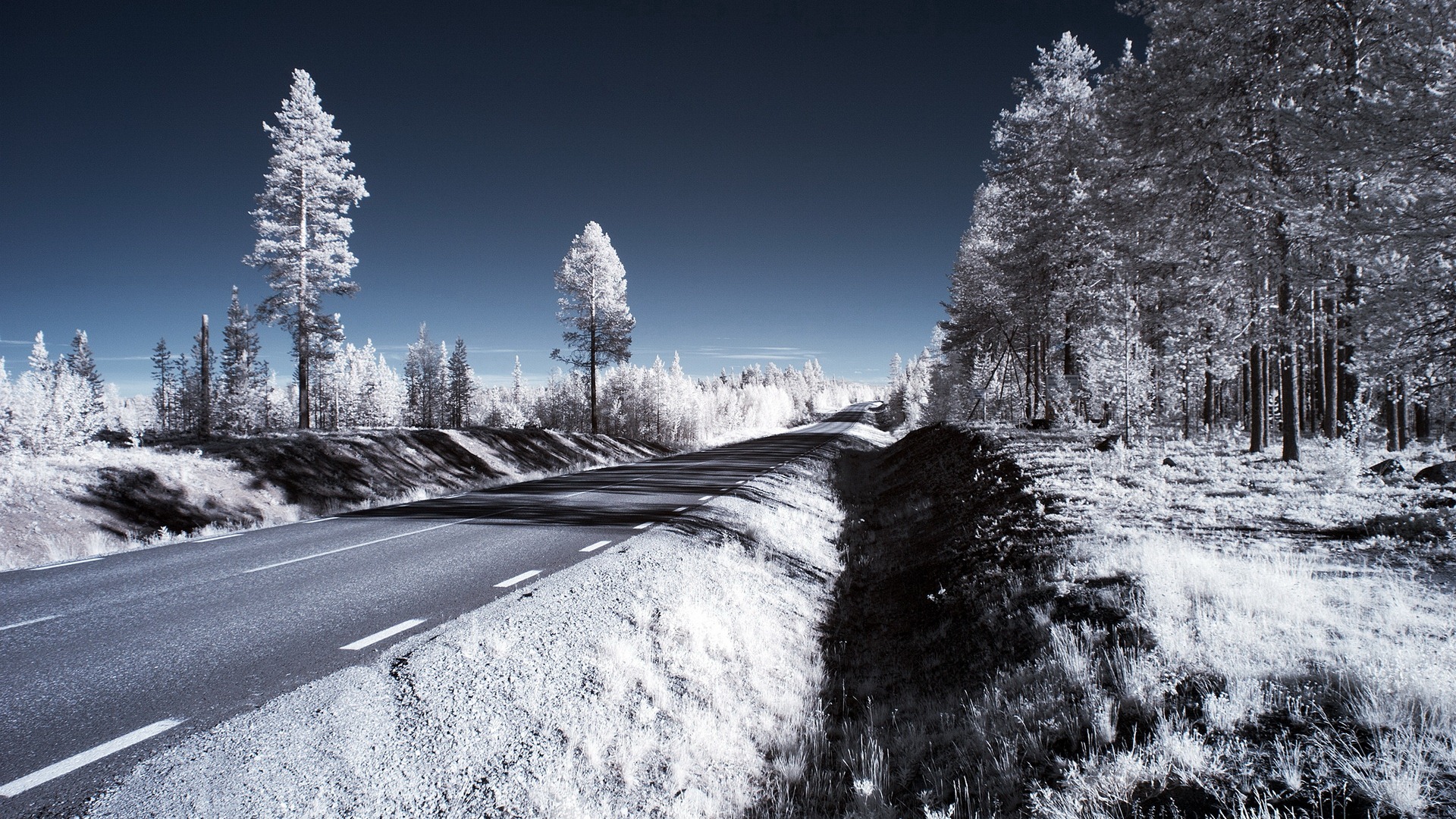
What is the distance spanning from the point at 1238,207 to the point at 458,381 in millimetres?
70555

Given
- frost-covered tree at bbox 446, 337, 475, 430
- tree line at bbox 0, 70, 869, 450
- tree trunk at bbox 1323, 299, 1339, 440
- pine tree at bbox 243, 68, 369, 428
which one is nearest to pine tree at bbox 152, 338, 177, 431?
tree line at bbox 0, 70, 869, 450

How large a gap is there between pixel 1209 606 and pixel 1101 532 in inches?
116

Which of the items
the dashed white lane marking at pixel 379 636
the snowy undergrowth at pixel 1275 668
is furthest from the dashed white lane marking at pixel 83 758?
the snowy undergrowth at pixel 1275 668

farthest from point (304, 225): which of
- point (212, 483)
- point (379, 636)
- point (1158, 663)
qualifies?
point (1158, 663)

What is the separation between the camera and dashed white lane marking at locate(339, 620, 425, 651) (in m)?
4.81

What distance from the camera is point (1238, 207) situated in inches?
449

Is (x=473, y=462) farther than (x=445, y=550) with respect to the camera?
Yes

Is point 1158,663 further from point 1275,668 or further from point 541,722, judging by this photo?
point 541,722

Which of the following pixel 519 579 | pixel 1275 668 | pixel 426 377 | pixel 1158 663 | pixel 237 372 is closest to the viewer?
pixel 1275 668

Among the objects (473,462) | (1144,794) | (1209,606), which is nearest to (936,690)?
(1209,606)

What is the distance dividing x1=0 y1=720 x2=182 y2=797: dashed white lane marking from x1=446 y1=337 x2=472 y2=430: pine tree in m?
69.1

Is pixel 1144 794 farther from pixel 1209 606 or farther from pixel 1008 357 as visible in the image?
pixel 1008 357

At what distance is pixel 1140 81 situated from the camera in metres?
12.5

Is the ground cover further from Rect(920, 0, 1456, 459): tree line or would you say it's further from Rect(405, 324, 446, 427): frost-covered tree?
Rect(405, 324, 446, 427): frost-covered tree
